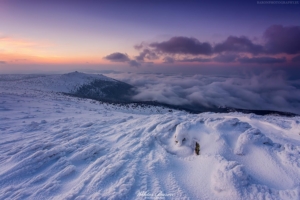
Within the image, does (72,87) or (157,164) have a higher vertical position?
(72,87)

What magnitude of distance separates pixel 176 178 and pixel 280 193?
116 inches

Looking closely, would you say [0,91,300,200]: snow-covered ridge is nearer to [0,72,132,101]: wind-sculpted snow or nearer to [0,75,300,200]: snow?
[0,75,300,200]: snow

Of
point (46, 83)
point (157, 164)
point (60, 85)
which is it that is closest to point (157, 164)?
point (157, 164)

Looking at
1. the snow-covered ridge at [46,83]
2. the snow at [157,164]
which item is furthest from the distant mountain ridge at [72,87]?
the snow at [157,164]

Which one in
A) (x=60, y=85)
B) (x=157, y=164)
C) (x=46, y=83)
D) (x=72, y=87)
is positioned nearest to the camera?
(x=157, y=164)

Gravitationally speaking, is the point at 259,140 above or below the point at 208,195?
above

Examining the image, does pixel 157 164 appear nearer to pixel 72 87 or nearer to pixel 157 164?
pixel 157 164

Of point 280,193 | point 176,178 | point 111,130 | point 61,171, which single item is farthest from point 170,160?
point 111,130

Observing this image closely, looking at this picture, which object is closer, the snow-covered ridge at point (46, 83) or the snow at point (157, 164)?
the snow at point (157, 164)

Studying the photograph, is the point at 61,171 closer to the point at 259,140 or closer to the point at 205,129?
the point at 205,129

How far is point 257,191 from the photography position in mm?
4504

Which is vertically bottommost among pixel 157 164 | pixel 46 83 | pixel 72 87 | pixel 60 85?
pixel 157 164

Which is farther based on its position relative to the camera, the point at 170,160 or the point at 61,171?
the point at 170,160

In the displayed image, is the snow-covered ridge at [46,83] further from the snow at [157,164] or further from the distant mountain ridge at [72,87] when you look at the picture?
the snow at [157,164]
